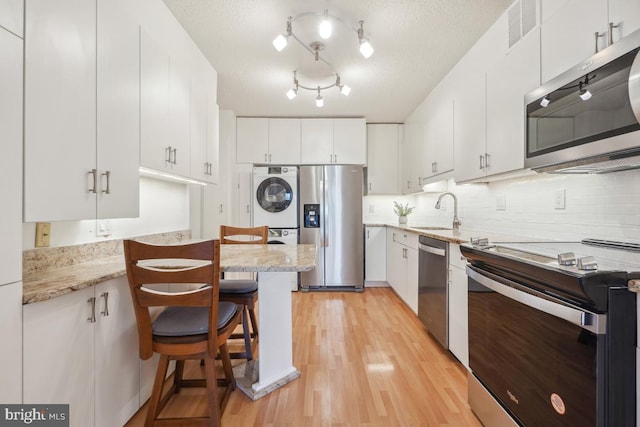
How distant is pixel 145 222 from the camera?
7.51 feet

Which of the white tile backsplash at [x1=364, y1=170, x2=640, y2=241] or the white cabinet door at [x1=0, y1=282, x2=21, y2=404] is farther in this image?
the white tile backsplash at [x1=364, y1=170, x2=640, y2=241]

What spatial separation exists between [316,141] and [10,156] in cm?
355

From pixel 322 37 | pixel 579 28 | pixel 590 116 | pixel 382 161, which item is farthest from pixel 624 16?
pixel 382 161

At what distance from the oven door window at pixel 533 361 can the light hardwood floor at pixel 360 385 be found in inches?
14.9

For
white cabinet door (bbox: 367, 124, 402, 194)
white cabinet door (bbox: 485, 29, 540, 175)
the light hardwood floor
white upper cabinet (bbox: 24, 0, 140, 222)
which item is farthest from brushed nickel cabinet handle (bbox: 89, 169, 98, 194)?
white cabinet door (bbox: 367, 124, 402, 194)

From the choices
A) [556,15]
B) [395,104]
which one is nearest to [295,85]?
[395,104]

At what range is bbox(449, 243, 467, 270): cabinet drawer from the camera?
2051mm

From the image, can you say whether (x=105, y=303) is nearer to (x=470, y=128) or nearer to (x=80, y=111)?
(x=80, y=111)

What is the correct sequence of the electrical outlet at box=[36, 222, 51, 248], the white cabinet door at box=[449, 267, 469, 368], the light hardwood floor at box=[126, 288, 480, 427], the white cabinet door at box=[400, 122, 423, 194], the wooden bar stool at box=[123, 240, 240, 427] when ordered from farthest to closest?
the white cabinet door at box=[400, 122, 423, 194], the white cabinet door at box=[449, 267, 469, 368], the light hardwood floor at box=[126, 288, 480, 427], the electrical outlet at box=[36, 222, 51, 248], the wooden bar stool at box=[123, 240, 240, 427]

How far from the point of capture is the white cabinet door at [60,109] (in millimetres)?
1077

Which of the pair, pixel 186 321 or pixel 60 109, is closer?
pixel 60 109

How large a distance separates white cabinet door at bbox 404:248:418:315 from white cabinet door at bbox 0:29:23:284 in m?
2.76

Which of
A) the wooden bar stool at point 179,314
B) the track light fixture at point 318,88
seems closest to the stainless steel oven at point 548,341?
the wooden bar stool at point 179,314

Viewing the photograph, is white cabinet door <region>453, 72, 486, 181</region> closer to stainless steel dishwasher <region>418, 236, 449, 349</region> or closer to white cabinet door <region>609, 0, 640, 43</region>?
stainless steel dishwasher <region>418, 236, 449, 349</region>
